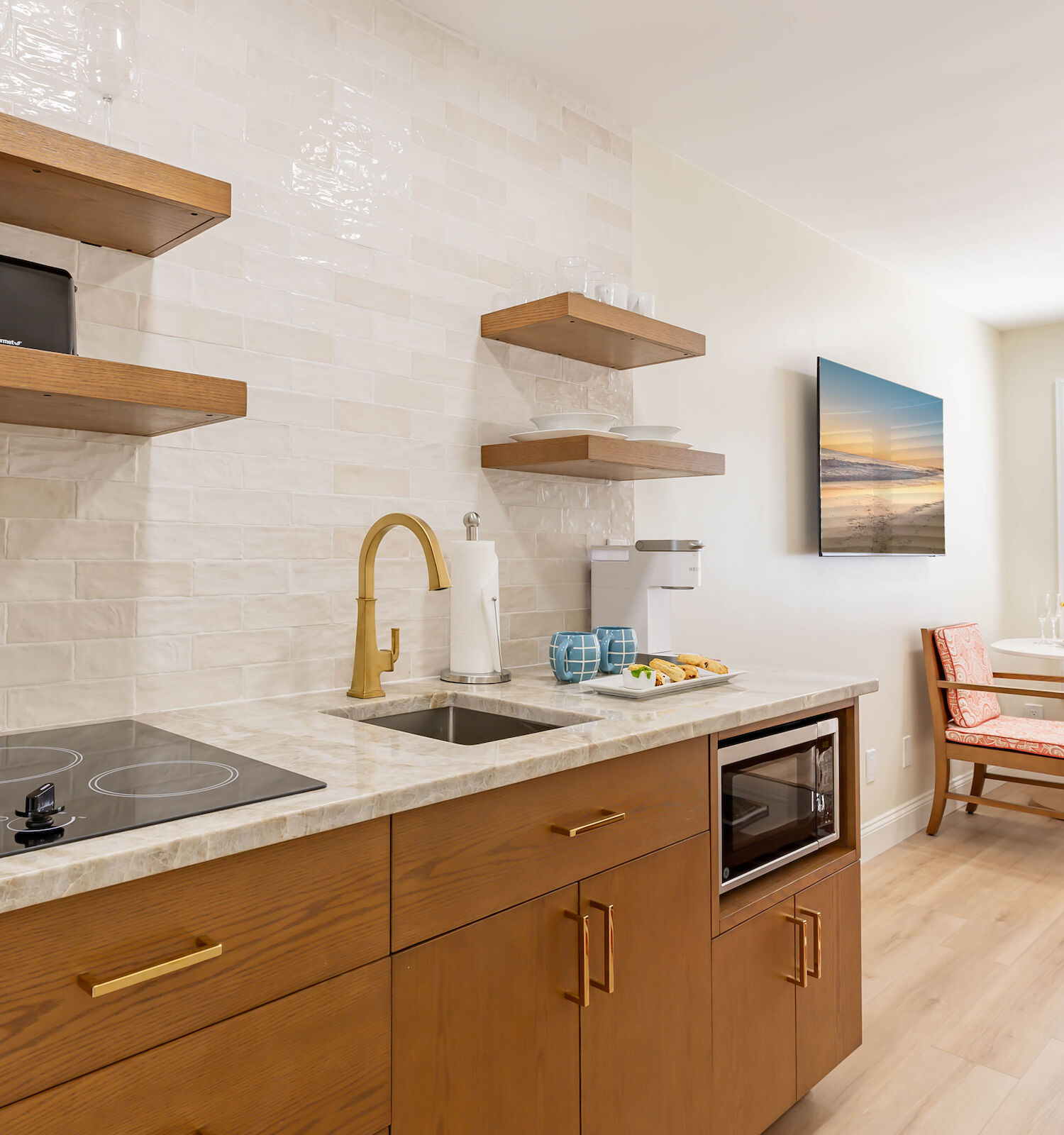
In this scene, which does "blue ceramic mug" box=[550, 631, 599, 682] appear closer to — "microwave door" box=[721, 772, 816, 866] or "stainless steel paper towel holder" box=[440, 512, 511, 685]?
"stainless steel paper towel holder" box=[440, 512, 511, 685]

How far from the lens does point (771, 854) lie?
1.80m

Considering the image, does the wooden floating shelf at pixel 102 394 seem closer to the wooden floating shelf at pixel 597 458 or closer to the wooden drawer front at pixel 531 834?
the wooden drawer front at pixel 531 834

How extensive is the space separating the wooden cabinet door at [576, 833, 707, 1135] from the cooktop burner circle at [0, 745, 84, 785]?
764 mm

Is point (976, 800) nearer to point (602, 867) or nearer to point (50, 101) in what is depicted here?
point (602, 867)

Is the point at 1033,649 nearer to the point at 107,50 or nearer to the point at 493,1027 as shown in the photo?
the point at 493,1027

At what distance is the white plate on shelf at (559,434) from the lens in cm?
200

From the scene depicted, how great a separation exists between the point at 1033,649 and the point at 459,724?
10.6 ft

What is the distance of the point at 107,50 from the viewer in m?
1.28

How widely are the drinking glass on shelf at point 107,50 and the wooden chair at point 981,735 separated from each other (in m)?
3.58

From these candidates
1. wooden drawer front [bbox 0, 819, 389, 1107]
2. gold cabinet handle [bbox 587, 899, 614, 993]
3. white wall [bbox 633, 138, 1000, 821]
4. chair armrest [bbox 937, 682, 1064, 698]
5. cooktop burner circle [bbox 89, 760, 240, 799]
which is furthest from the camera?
chair armrest [bbox 937, 682, 1064, 698]

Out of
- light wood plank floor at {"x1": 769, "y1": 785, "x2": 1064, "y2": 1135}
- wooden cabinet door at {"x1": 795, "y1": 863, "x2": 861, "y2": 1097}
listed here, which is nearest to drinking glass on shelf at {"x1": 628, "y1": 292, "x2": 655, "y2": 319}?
wooden cabinet door at {"x1": 795, "y1": 863, "x2": 861, "y2": 1097}

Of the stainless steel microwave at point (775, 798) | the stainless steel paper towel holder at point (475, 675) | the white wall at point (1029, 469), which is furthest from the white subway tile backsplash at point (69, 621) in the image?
the white wall at point (1029, 469)

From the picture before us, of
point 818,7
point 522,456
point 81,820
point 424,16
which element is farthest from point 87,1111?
point 818,7

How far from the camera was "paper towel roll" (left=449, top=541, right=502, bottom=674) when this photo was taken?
74.7 inches
